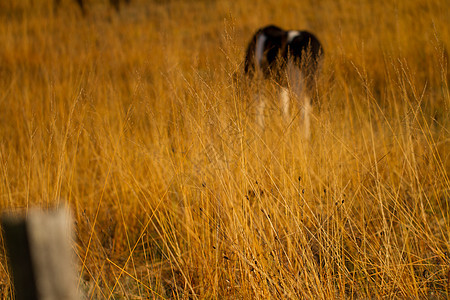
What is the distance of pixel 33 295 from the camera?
23.0 inches

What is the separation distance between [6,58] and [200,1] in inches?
150

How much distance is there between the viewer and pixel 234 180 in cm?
124

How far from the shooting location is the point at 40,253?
57cm

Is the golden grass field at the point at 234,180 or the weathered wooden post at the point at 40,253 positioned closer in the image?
the weathered wooden post at the point at 40,253

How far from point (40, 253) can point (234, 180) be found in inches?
28.5

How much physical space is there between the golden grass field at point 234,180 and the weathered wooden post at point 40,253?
0.58 meters

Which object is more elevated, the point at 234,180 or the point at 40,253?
the point at 40,253

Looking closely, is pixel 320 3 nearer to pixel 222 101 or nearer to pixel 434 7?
pixel 434 7

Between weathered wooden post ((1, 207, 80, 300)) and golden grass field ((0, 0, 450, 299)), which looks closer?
weathered wooden post ((1, 207, 80, 300))

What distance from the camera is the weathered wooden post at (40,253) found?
0.56 m

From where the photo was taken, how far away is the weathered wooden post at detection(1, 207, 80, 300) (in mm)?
560

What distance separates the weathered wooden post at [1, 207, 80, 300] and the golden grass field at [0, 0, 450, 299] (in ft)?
1.91

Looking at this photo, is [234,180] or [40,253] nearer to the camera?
[40,253]

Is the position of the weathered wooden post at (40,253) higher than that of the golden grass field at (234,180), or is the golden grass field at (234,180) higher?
the weathered wooden post at (40,253)
